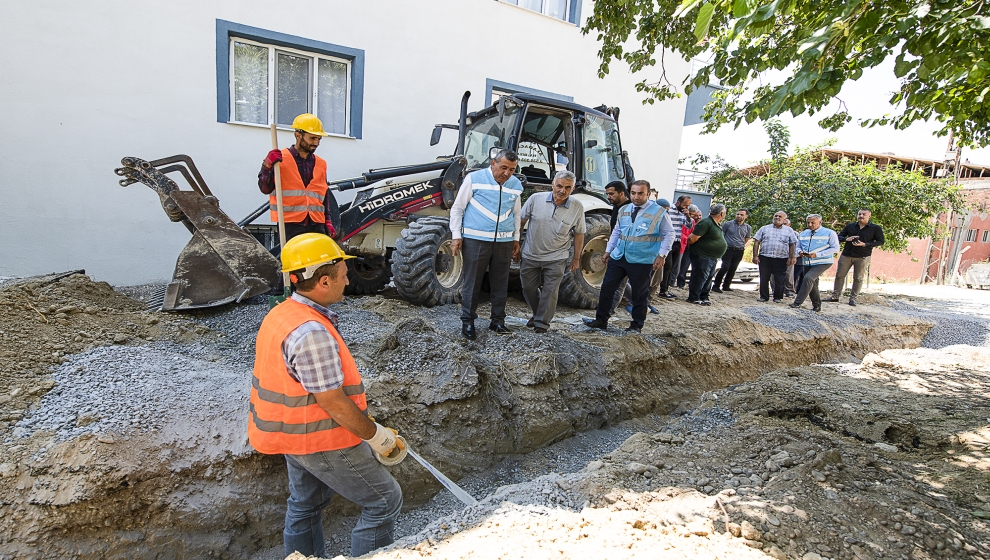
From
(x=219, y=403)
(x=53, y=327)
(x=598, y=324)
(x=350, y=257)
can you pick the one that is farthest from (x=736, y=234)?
(x=53, y=327)

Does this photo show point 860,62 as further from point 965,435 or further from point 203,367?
point 203,367

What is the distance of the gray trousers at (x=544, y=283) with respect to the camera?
5.00 m

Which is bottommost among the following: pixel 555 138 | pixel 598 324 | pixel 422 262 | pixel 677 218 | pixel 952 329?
pixel 952 329

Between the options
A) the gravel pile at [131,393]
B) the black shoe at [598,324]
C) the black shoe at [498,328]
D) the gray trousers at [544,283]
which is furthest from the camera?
the black shoe at [598,324]

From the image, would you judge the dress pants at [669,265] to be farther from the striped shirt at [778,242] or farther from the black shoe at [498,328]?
the black shoe at [498,328]

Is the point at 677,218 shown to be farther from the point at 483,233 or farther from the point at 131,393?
the point at 131,393

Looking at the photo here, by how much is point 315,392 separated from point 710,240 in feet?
24.0

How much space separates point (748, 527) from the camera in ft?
7.48

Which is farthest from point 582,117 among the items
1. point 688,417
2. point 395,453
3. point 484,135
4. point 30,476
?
point 30,476

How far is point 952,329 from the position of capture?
342 inches

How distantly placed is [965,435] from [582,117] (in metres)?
4.57

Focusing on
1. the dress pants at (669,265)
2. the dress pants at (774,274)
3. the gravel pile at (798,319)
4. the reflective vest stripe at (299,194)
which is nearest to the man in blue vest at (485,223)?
the reflective vest stripe at (299,194)

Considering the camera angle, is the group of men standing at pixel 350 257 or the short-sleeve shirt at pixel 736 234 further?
the short-sleeve shirt at pixel 736 234

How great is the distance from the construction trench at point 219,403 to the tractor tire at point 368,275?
20.4 inches
